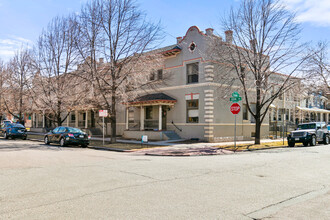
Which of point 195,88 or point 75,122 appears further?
point 75,122

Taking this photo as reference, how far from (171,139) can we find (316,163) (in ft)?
48.5

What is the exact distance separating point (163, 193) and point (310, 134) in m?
18.6

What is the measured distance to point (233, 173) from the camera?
9.44 m

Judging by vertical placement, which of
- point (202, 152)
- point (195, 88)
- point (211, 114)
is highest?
point (195, 88)

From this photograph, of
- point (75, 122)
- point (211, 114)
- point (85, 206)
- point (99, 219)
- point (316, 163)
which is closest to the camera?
point (99, 219)

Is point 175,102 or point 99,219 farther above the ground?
point 175,102

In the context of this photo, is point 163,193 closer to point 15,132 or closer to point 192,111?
point 192,111

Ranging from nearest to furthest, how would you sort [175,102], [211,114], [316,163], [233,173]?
[233,173] → [316,163] → [211,114] → [175,102]

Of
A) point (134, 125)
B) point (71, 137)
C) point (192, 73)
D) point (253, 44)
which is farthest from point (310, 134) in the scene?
point (71, 137)

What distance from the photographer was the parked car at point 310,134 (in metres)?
21.4

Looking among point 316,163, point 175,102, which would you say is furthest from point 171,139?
point 316,163

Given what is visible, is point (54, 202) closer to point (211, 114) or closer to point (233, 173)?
point (233, 173)

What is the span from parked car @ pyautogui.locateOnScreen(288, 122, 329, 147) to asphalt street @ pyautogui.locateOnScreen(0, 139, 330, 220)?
11780mm

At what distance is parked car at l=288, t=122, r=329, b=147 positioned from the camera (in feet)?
70.3
